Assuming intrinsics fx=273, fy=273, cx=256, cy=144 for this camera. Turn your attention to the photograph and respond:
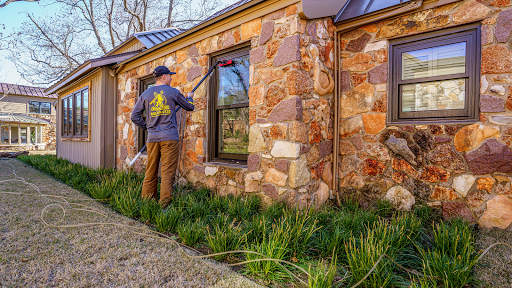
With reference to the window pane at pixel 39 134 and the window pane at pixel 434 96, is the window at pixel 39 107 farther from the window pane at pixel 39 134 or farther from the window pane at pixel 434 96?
the window pane at pixel 434 96

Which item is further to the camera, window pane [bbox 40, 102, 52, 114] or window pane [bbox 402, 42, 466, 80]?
window pane [bbox 40, 102, 52, 114]

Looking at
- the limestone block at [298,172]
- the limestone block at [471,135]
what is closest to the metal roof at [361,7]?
the limestone block at [471,135]

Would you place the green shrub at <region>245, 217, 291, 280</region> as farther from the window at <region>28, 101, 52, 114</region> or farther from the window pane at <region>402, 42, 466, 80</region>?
the window at <region>28, 101, 52, 114</region>

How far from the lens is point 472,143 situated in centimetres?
291

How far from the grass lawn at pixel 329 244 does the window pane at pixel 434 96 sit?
47.5 inches

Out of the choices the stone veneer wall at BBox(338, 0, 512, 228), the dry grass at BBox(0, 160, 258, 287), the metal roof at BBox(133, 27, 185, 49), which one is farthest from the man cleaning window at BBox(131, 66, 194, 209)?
the metal roof at BBox(133, 27, 185, 49)

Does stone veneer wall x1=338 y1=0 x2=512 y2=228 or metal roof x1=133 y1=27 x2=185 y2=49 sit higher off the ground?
metal roof x1=133 y1=27 x2=185 y2=49

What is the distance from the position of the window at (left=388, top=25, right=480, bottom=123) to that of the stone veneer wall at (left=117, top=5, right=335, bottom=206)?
0.83 m

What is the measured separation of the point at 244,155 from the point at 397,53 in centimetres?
241

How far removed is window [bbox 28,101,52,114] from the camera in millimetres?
19656

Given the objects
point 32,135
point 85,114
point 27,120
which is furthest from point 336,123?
point 32,135

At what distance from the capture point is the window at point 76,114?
25.0 feet

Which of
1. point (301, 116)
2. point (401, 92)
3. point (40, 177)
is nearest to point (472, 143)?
point (401, 92)

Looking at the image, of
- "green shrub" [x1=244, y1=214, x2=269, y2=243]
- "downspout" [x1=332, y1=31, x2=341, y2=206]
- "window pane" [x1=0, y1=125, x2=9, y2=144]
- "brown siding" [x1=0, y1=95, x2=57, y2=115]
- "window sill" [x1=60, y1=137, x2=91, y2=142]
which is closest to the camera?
"green shrub" [x1=244, y1=214, x2=269, y2=243]
